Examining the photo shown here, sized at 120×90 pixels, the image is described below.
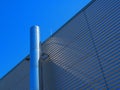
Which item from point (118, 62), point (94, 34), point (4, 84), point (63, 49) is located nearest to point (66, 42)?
point (63, 49)

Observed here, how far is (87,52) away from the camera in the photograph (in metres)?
8.08

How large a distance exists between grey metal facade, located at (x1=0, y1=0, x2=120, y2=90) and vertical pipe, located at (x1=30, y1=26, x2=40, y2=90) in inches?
15.6

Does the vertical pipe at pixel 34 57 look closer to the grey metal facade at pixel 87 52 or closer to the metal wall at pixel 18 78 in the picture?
the grey metal facade at pixel 87 52

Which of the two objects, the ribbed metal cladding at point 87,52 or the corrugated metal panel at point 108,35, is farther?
the ribbed metal cladding at point 87,52

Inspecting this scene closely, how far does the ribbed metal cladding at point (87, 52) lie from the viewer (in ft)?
23.1

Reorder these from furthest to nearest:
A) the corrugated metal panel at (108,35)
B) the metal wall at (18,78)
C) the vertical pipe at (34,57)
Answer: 1. the metal wall at (18,78)
2. the vertical pipe at (34,57)
3. the corrugated metal panel at (108,35)

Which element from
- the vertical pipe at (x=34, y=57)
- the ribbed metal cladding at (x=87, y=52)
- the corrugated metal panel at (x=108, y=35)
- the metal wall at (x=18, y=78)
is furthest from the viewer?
the metal wall at (x=18, y=78)

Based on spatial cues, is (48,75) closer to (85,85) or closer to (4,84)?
(85,85)

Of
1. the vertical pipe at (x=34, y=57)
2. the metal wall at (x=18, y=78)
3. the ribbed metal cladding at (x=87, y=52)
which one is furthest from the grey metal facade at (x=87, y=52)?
the metal wall at (x=18, y=78)

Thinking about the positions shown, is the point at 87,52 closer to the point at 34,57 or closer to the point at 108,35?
the point at 108,35

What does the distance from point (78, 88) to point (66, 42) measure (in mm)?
2397

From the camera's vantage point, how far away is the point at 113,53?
23.0 ft

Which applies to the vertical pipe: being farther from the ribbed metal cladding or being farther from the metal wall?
the metal wall

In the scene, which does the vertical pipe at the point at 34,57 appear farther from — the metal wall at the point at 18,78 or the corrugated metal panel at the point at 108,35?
the corrugated metal panel at the point at 108,35
